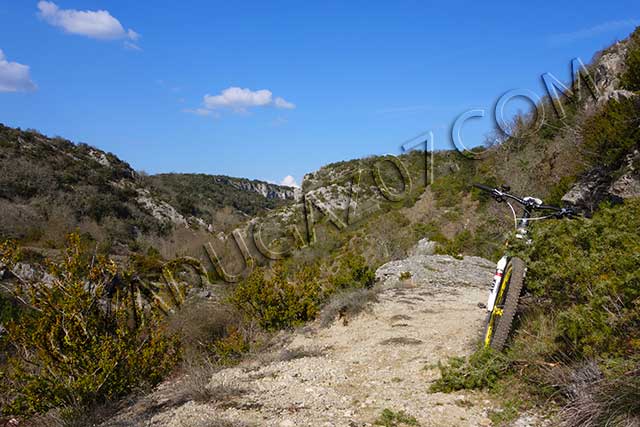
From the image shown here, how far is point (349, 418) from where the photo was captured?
11.1ft

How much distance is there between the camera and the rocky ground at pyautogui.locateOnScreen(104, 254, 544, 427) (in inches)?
136

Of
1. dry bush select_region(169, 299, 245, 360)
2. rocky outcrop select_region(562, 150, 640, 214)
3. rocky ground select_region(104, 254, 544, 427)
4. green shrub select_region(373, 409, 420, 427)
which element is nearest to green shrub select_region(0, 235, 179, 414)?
rocky ground select_region(104, 254, 544, 427)

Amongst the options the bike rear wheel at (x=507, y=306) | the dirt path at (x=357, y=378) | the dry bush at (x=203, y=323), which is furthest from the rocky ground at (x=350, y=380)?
the dry bush at (x=203, y=323)

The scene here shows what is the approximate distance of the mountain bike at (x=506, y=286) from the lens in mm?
3740

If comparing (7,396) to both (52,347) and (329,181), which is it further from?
(329,181)

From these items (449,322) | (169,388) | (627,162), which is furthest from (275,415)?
(627,162)

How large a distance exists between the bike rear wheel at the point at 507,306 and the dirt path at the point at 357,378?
1.75ft

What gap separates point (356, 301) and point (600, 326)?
15.9 ft

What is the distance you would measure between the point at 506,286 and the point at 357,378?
1672 mm

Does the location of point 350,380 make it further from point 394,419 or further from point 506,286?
point 506,286

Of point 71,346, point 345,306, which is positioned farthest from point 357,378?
point 71,346

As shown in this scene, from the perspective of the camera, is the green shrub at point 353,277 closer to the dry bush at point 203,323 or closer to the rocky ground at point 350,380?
the rocky ground at point 350,380

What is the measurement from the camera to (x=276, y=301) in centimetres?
766

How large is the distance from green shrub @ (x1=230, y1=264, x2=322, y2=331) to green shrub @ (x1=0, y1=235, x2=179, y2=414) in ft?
7.08
